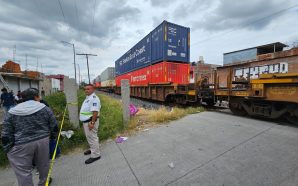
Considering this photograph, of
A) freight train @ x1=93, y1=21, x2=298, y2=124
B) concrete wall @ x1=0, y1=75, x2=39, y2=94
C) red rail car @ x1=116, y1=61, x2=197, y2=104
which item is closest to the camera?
freight train @ x1=93, y1=21, x2=298, y2=124

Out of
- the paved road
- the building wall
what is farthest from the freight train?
the building wall

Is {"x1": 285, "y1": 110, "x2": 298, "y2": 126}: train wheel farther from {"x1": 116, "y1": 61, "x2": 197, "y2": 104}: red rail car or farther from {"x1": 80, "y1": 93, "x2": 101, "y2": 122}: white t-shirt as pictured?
{"x1": 80, "y1": 93, "x2": 101, "y2": 122}: white t-shirt

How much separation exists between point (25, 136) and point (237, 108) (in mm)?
6627

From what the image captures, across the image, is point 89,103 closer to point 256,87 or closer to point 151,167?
point 151,167

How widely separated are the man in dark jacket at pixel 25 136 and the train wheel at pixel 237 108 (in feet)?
20.4

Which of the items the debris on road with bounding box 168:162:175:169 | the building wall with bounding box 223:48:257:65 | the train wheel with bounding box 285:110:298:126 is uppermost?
the building wall with bounding box 223:48:257:65

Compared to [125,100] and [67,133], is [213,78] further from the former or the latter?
Answer: [67,133]

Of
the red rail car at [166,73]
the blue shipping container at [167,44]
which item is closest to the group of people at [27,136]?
the red rail car at [166,73]

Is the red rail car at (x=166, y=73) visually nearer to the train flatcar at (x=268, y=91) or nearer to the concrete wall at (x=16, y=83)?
the train flatcar at (x=268, y=91)

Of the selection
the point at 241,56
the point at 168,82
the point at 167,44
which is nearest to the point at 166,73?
the point at 168,82

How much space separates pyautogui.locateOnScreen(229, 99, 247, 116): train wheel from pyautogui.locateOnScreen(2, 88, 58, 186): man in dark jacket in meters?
6.23

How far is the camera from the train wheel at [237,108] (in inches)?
237

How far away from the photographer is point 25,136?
198 centimetres

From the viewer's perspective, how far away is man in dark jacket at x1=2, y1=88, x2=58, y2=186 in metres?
1.95
